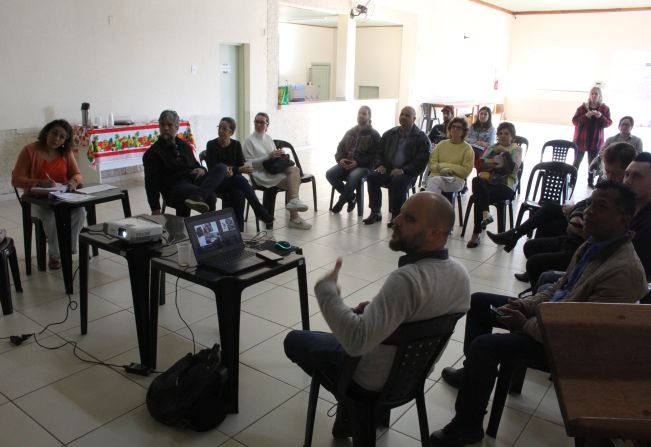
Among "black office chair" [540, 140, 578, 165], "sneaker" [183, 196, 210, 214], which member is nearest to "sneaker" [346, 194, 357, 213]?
"sneaker" [183, 196, 210, 214]

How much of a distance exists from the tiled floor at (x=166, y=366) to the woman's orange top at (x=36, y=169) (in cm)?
63

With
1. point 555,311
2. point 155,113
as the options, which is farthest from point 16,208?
point 555,311

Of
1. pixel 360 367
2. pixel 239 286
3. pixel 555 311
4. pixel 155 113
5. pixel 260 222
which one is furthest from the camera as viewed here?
pixel 155 113

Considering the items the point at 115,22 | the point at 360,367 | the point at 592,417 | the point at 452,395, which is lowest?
the point at 452,395

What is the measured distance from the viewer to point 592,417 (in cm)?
122

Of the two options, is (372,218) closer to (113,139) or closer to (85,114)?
(113,139)

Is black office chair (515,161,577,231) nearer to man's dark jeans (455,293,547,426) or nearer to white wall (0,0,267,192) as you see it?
man's dark jeans (455,293,547,426)

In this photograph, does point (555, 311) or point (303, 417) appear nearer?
point (555, 311)

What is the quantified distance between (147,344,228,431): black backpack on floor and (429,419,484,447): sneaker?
0.86 m

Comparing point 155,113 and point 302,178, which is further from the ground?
point 155,113

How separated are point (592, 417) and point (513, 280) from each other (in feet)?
9.17

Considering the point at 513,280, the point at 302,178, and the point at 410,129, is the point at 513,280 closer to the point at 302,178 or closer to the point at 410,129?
the point at 410,129

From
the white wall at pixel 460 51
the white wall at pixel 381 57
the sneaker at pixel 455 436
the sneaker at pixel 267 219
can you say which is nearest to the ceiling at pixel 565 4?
the white wall at pixel 460 51

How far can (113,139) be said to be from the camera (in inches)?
249
